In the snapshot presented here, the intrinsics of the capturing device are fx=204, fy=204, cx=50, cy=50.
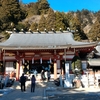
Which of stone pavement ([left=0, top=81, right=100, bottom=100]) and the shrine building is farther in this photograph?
the shrine building

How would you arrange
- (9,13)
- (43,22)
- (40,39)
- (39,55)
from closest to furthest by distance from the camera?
(39,55), (40,39), (43,22), (9,13)

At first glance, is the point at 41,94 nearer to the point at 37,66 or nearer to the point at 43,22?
the point at 37,66

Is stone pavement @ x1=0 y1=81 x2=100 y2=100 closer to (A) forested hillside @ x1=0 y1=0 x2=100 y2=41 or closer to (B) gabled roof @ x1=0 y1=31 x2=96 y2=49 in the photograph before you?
(B) gabled roof @ x1=0 y1=31 x2=96 y2=49

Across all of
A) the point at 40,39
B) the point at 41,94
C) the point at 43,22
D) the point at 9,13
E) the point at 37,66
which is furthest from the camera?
the point at 9,13

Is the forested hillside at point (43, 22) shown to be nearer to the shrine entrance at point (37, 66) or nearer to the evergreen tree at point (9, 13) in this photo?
the evergreen tree at point (9, 13)

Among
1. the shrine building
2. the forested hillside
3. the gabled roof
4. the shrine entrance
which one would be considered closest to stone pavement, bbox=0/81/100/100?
the shrine building

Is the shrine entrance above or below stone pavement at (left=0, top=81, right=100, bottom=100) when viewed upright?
above

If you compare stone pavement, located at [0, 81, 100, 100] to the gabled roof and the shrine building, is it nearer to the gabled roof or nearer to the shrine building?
the shrine building

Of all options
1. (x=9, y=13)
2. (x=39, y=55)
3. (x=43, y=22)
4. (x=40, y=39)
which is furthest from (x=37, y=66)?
(x=9, y=13)

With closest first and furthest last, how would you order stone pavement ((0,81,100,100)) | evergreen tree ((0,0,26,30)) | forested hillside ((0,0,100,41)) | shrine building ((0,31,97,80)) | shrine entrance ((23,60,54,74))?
stone pavement ((0,81,100,100))
shrine building ((0,31,97,80))
shrine entrance ((23,60,54,74))
forested hillside ((0,0,100,41))
evergreen tree ((0,0,26,30))

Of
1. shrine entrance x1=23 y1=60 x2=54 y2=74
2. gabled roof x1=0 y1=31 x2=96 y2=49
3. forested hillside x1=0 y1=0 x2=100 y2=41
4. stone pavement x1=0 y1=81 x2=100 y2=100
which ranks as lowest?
stone pavement x1=0 y1=81 x2=100 y2=100

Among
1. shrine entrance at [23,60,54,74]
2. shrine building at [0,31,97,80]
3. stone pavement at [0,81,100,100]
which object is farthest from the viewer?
shrine entrance at [23,60,54,74]

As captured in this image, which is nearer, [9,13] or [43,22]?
[43,22]

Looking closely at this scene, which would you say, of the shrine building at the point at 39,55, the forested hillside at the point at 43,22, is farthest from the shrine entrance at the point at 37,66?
the forested hillside at the point at 43,22
